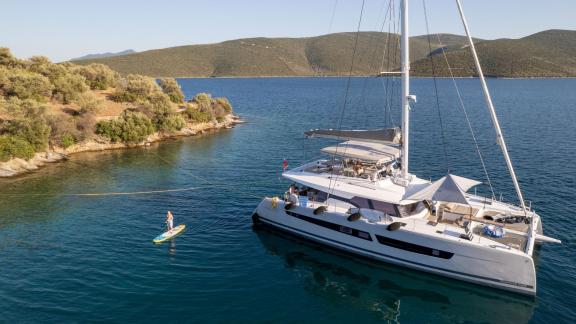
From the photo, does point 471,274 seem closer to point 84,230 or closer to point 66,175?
point 84,230

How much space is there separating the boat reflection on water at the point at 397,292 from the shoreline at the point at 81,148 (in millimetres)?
32154

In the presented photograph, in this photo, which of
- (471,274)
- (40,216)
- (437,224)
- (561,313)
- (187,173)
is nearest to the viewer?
(561,313)

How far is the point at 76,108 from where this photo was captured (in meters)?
58.2

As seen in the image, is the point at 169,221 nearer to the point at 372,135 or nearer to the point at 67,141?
the point at 372,135

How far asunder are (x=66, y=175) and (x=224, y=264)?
1026 inches

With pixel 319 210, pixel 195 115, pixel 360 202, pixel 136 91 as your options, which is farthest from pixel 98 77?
pixel 360 202

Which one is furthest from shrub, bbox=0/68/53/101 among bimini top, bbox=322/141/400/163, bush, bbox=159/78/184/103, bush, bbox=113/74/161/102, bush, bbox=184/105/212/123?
bimini top, bbox=322/141/400/163

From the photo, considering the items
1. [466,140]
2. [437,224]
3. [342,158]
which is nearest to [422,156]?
[466,140]

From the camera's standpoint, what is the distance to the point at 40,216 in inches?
1123

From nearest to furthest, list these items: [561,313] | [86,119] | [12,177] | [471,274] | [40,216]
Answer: [561,313]
[471,274]
[40,216]
[12,177]
[86,119]

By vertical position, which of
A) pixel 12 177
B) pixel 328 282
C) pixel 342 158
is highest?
pixel 342 158

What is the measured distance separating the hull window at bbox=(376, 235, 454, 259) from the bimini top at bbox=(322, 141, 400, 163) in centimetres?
540

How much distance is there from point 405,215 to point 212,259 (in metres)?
11.9

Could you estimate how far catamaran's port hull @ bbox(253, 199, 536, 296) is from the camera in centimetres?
1881
